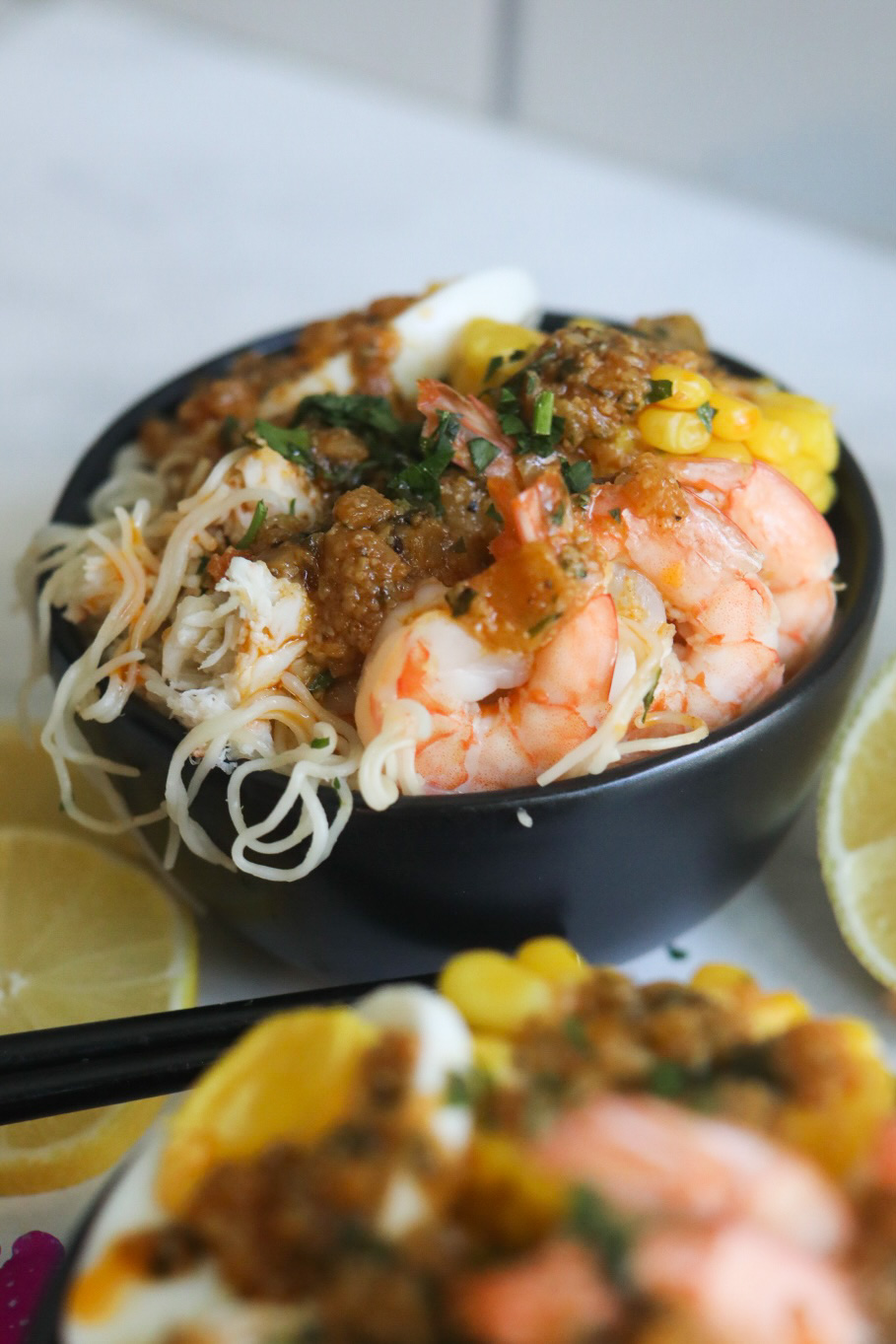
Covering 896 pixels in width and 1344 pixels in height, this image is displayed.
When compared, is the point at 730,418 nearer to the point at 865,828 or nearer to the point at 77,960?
the point at 865,828

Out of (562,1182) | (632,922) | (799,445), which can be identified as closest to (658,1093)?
(562,1182)

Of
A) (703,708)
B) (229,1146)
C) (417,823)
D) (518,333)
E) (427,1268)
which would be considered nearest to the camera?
(427,1268)

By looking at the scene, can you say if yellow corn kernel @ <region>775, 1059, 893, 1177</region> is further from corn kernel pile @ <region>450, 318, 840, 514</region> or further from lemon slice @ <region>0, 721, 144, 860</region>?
lemon slice @ <region>0, 721, 144, 860</region>

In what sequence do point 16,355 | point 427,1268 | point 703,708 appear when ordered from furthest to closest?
1. point 16,355
2. point 703,708
3. point 427,1268

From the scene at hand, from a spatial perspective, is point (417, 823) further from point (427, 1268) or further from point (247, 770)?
point (427, 1268)

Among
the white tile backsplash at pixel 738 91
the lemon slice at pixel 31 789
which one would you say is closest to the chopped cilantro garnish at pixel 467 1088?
the lemon slice at pixel 31 789

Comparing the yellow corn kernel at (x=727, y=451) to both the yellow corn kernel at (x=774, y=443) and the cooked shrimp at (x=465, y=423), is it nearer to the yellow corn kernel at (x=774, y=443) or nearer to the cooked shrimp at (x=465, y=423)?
the yellow corn kernel at (x=774, y=443)

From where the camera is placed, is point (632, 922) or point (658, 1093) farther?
point (632, 922)
